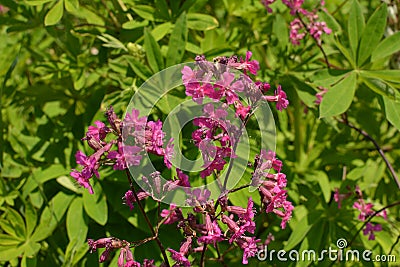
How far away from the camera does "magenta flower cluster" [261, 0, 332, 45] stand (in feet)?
6.45

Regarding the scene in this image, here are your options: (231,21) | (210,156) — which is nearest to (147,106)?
(210,156)

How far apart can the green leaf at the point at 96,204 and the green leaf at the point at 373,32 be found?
109cm

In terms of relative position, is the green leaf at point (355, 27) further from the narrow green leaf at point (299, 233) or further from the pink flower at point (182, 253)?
the pink flower at point (182, 253)

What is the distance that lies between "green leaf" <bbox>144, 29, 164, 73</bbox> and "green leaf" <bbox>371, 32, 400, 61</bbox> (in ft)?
2.63

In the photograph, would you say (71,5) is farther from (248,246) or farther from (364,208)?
(364,208)

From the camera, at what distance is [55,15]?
1855 millimetres

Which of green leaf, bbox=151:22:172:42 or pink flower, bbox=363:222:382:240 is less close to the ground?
green leaf, bbox=151:22:172:42

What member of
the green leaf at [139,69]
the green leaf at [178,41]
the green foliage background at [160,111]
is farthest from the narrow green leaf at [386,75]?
the green leaf at [139,69]

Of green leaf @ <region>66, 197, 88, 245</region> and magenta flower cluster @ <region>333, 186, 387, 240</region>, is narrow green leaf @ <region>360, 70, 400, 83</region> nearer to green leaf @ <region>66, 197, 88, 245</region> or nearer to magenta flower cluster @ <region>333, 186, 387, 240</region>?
magenta flower cluster @ <region>333, 186, 387, 240</region>

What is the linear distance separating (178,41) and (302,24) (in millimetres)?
555

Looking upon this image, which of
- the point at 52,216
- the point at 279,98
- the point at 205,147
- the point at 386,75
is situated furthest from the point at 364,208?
the point at 52,216

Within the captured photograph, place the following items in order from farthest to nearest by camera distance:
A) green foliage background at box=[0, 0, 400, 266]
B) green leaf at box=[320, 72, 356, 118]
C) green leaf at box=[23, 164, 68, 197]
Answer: green leaf at box=[23, 164, 68, 197], green foliage background at box=[0, 0, 400, 266], green leaf at box=[320, 72, 356, 118]

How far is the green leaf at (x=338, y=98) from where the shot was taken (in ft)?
5.74

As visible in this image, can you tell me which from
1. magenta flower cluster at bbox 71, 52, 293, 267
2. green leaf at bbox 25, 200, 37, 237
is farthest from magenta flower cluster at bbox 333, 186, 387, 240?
green leaf at bbox 25, 200, 37, 237
